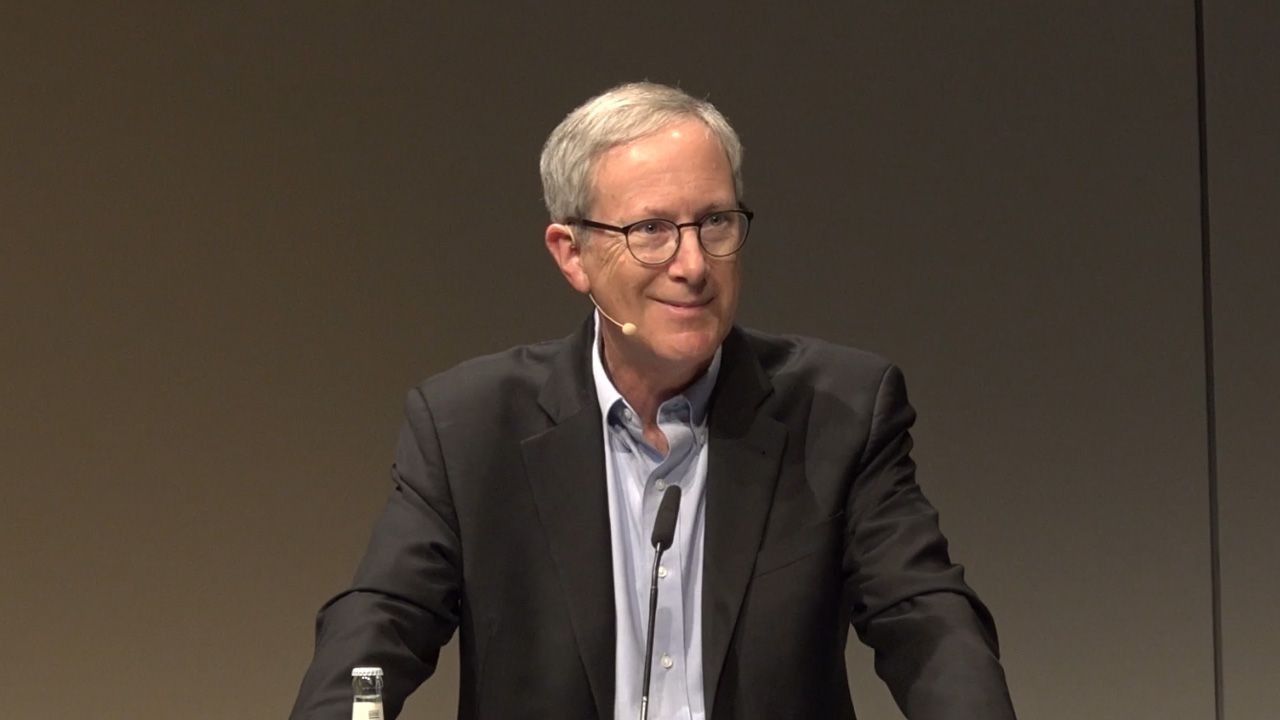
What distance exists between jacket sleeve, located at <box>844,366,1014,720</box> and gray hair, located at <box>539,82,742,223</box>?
427 mm

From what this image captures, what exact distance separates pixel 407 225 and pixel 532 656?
1659mm

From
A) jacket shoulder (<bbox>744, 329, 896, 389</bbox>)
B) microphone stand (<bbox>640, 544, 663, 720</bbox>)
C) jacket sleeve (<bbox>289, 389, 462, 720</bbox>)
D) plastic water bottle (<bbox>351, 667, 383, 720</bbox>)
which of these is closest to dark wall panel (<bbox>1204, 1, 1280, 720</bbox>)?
jacket shoulder (<bbox>744, 329, 896, 389</bbox>)

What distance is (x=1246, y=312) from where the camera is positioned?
3688 mm

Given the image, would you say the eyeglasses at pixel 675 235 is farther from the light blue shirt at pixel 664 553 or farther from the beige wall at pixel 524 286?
the beige wall at pixel 524 286

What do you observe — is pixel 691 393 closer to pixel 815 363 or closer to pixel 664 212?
pixel 815 363

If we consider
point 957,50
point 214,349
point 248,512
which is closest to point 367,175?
point 214,349

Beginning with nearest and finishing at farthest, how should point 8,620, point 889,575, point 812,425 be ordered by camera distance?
1. point 889,575
2. point 812,425
3. point 8,620

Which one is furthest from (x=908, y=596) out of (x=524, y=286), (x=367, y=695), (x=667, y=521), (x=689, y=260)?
(x=524, y=286)

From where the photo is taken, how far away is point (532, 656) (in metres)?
2.11

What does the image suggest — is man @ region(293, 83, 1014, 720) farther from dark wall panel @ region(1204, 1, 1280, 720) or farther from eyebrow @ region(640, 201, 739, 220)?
dark wall panel @ region(1204, 1, 1280, 720)

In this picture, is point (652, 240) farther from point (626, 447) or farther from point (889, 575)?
point (889, 575)

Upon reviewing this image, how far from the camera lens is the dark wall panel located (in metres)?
3.68

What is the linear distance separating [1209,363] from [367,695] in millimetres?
2753

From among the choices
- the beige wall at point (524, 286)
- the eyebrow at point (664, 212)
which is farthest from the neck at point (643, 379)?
the beige wall at point (524, 286)
